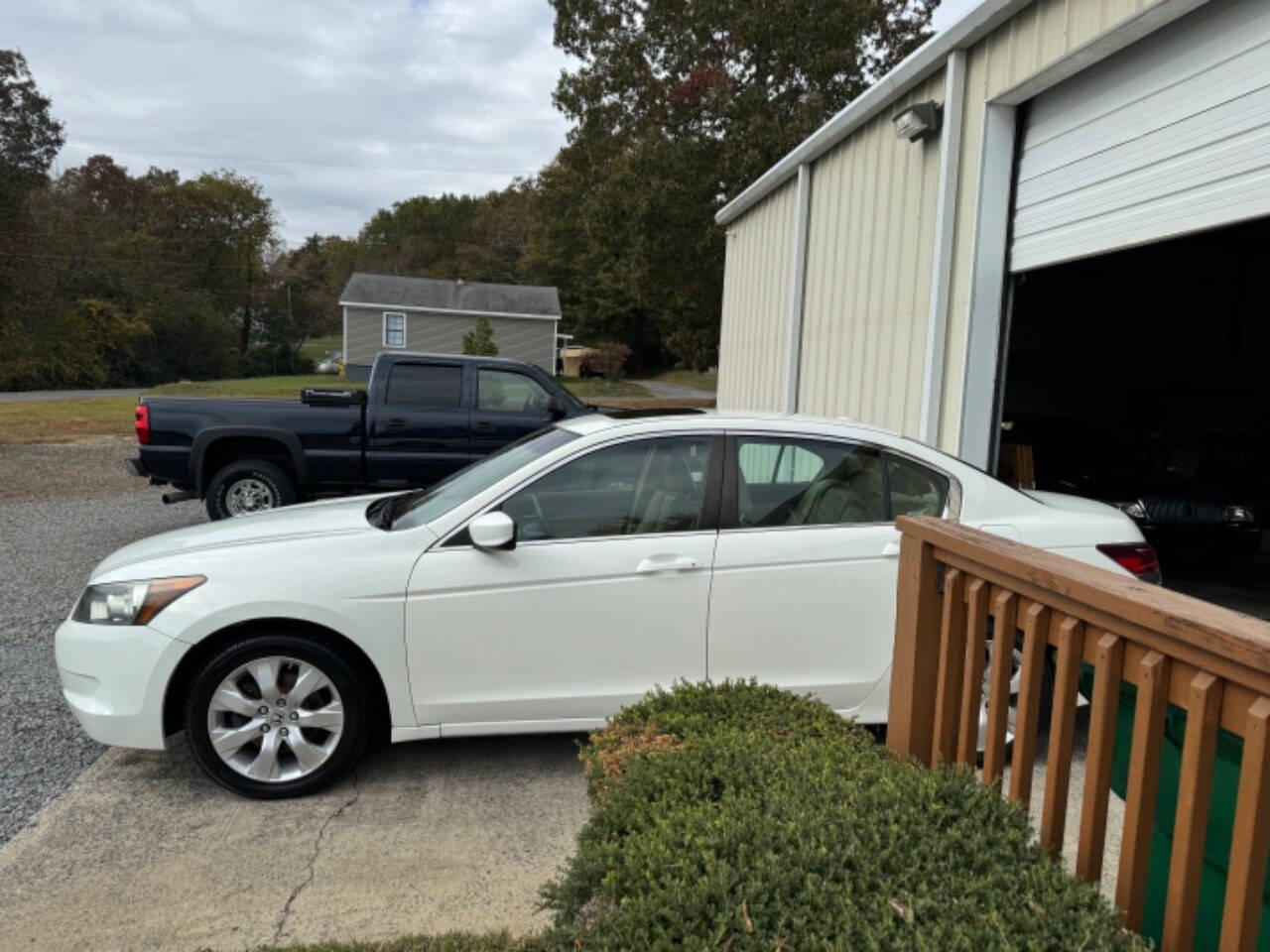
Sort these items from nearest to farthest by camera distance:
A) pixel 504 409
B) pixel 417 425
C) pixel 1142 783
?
pixel 1142 783, pixel 417 425, pixel 504 409

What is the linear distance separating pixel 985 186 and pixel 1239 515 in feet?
→ 13.3

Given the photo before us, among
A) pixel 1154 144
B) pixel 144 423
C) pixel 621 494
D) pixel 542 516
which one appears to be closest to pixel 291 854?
pixel 542 516

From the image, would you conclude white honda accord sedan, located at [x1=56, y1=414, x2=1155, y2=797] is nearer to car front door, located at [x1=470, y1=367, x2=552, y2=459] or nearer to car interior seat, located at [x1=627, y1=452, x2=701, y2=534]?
car interior seat, located at [x1=627, y1=452, x2=701, y2=534]

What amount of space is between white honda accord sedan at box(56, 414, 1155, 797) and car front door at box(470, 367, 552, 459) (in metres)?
5.35

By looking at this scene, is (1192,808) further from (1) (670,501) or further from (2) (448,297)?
(2) (448,297)

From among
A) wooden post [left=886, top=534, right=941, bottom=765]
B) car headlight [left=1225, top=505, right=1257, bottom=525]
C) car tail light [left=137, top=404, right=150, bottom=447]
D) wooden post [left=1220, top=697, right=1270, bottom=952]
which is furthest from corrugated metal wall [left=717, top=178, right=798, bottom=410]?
wooden post [left=1220, top=697, right=1270, bottom=952]

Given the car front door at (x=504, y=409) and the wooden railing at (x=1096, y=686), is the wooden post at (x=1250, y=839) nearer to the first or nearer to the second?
the wooden railing at (x=1096, y=686)

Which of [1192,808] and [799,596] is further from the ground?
[1192,808]

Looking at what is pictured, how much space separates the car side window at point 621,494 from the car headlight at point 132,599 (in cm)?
132

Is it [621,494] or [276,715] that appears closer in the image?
[276,715]

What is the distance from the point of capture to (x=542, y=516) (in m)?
3.88

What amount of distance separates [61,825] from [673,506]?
8.79ft

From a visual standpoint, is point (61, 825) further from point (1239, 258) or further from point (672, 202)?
point (672, 202)

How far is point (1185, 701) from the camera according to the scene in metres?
1.55
